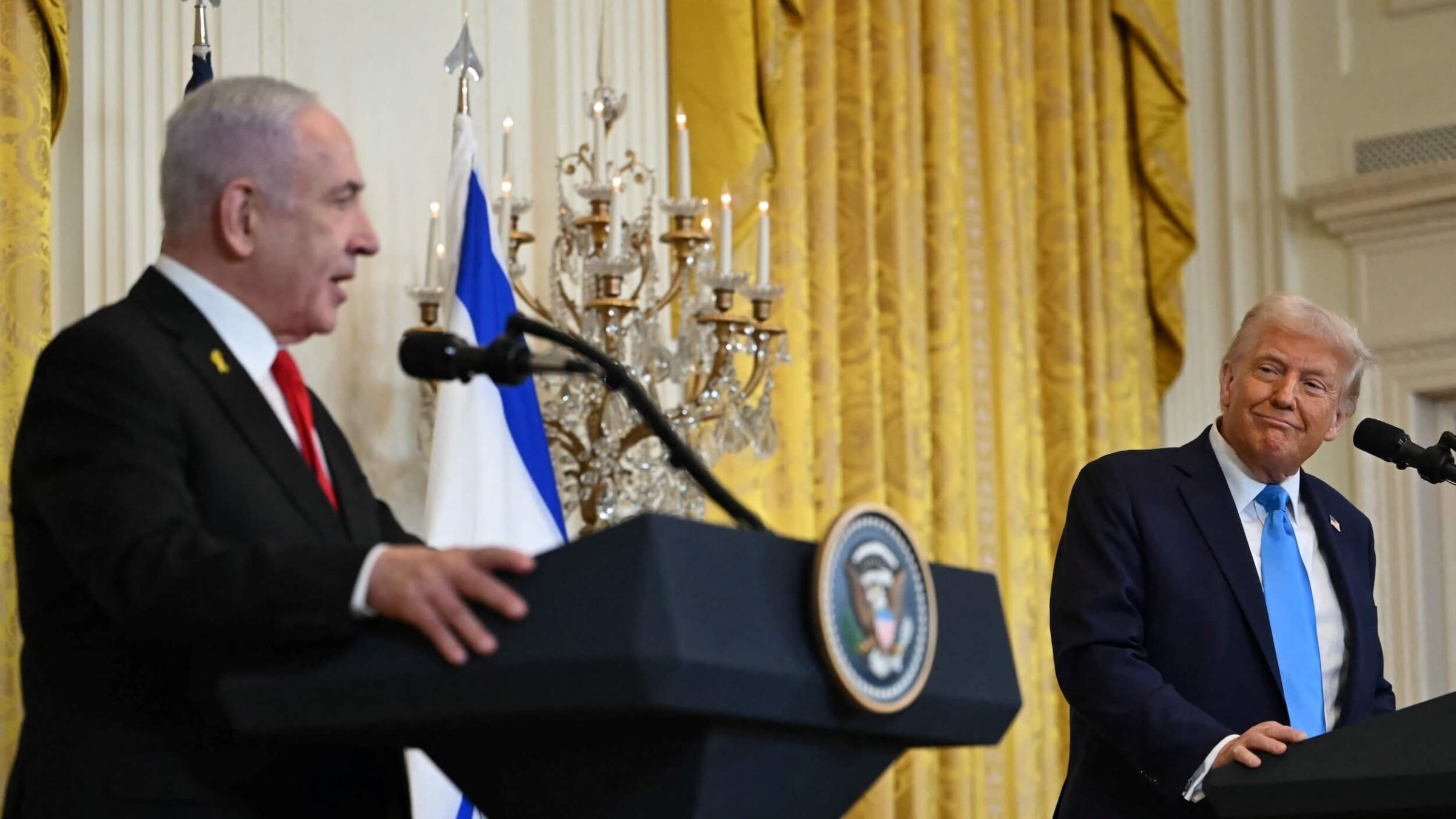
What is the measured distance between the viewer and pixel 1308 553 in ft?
12.8

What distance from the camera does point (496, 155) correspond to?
5.44 meters

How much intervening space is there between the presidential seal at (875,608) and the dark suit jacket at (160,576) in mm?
436

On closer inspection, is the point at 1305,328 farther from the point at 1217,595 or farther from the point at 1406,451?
the point at 1217,595

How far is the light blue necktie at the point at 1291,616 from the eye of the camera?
3670 mm

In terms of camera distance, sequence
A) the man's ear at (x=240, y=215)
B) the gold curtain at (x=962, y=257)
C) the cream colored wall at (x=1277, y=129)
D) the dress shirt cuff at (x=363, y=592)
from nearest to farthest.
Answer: the dress shirt cuff at (x=363, y=592)
the man's ear at (x=240, y=215)
the gold curtain at (x=962, y=257)
the cream colored wall at (x=1277, y=129)

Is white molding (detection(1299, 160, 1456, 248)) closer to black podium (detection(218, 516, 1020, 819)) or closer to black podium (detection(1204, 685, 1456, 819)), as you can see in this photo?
black podium (detection(1204, 685, 1456, 819))

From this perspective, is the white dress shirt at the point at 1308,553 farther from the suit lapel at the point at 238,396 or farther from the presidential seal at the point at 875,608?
the suit lapel at the point at 238,396

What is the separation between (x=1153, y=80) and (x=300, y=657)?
20.5ft

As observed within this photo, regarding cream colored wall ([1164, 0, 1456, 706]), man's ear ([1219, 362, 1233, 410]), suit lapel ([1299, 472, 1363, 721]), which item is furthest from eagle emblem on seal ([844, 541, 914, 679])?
cream colored wall ([1164, 0, 1456, 706])

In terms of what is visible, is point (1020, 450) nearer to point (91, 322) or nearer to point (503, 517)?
point (503, 517)

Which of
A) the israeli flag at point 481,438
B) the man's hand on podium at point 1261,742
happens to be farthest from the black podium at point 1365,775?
the israeli flag at point 481,438

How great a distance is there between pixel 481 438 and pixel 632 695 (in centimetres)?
293

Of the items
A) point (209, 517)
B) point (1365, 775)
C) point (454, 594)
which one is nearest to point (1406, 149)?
point (1365, 775)

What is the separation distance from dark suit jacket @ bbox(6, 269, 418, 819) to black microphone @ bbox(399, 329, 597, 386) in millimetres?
199
